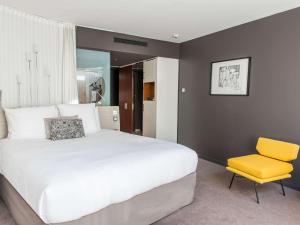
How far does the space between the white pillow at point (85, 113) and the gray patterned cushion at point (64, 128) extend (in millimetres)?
199

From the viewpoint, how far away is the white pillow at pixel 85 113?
126 inches

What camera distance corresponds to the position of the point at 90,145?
8.04 feet

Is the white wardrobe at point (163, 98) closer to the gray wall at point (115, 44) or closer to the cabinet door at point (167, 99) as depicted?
the cabinet door at point (167, 99)

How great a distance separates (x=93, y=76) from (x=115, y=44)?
0.75 m

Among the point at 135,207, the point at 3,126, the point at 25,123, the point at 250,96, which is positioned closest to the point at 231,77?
the point at 250,96

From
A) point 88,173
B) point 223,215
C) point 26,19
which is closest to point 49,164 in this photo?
point 88,173

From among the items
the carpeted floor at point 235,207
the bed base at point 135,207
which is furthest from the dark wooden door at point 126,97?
the bed base at point 135,207

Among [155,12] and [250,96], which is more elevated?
[155,12]

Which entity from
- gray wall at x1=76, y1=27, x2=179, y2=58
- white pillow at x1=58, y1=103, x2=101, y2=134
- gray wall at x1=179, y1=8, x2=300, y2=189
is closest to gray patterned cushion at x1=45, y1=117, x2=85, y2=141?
white pillow at x1=58, y1=103, x2=101, y2=134

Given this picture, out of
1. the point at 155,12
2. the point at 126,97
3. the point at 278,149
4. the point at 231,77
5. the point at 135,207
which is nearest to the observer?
the point at 135,207

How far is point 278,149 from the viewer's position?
9.35 ft

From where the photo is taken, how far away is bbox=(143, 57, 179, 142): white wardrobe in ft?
15.9

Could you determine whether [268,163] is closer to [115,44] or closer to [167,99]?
[167,99]

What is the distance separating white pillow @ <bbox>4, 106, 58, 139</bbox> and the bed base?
0.58 m
